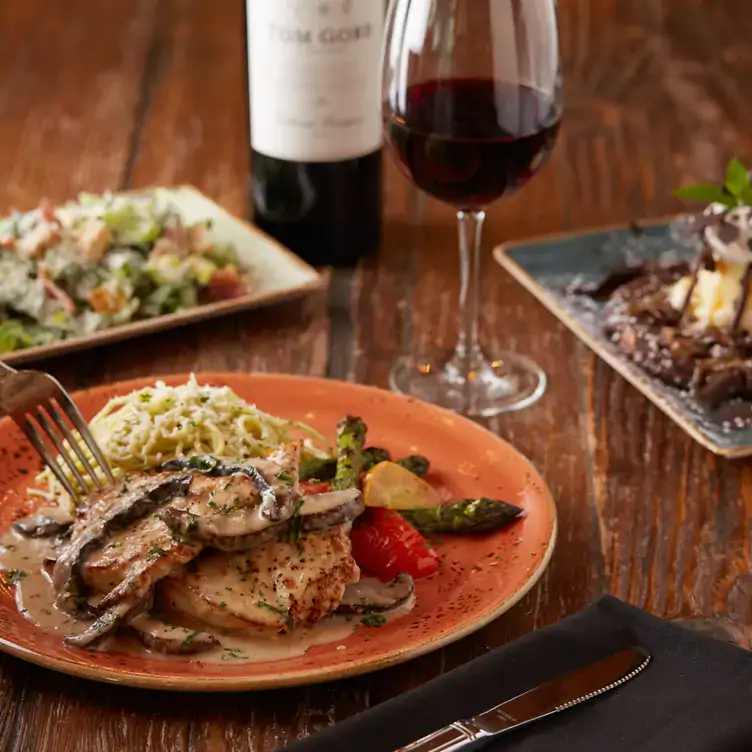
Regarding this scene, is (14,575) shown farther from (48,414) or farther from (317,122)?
(317,122)

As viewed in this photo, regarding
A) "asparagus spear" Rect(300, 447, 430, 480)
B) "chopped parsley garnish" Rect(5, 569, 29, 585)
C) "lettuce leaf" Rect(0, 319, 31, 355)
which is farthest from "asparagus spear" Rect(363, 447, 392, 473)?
"lettuce leaf" Rect(0, 319, 31, 355)

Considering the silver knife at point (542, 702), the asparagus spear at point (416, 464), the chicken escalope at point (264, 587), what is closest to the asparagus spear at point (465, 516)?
the asparagus spear at point (416, 464)

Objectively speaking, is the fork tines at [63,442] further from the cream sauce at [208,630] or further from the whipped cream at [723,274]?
the whipped cream at [723,274]

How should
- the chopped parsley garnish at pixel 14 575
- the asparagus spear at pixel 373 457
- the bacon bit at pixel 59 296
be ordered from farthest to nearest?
the bacon bit at pixel 59 296
the asparagus spear at pixel 373 457
the chopped parsley garnish at pixel 14 575

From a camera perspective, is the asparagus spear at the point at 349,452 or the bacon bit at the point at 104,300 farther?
the bacon bit at the point at 104,300

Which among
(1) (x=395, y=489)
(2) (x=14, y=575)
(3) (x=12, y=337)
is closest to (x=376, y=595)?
(1) (x=395, y=489)

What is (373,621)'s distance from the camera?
5.21ft

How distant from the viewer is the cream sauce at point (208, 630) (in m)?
1.50

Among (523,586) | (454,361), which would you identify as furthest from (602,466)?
(523,586)

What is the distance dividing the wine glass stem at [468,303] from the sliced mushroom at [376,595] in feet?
2.42

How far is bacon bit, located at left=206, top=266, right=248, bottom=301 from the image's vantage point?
2.61 meters

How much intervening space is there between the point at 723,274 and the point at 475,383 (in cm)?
52

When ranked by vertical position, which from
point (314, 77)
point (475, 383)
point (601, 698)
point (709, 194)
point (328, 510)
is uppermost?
point (314, 77)

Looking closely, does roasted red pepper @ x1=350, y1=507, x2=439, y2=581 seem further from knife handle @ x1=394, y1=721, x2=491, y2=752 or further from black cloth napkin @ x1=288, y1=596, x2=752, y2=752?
knife handle @ x1=394, y1=721, x2=491, y2=752
